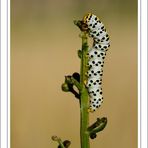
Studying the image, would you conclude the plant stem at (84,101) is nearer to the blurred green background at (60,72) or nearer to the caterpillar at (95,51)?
the caterpillar at (95,51)

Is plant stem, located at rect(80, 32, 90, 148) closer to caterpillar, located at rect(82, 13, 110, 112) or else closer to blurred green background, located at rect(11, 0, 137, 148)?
caterpillar, located at rect(82, 13, 110, 112)

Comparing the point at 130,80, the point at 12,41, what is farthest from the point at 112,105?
the point at 12,41

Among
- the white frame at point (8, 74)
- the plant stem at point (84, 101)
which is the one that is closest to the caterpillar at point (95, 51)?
the plant stem at point (84, 101)

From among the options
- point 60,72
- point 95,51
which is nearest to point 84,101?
point 95,51

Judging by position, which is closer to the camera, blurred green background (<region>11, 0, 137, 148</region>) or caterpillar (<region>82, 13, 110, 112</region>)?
caterpillar (<region>82, 13, 110, 112</region>)

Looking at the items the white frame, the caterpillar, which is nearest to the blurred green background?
the white frame

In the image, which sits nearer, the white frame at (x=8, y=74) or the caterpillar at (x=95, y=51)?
the caterpillar at (x=95, y=51)
